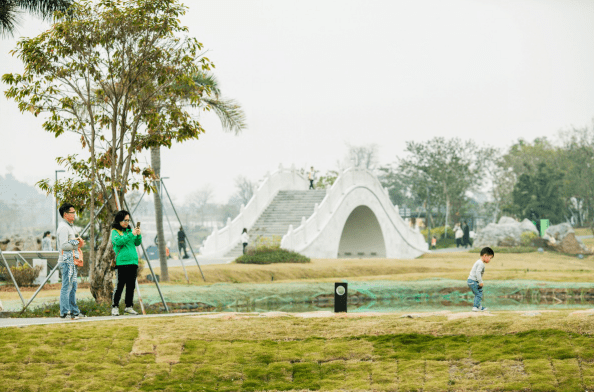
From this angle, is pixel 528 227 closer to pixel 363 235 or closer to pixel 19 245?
pixel 363 235

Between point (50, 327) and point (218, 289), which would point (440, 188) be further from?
point (50, 327)

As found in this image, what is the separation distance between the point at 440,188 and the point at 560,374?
2342 inches

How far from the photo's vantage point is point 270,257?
27.6 m

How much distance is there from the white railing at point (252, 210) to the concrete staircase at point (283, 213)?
0.30m

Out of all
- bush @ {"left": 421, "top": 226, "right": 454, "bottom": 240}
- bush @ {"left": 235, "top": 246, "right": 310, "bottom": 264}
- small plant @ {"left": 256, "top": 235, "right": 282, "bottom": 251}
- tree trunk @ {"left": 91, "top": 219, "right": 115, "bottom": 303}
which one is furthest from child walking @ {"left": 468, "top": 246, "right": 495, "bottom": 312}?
bush @ {"left": 421, "top": 226, "right": 454, "bottom": 240}

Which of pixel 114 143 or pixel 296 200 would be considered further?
pixel 296 200

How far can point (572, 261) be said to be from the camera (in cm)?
3844

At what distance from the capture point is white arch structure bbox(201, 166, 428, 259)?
32062 millimetres

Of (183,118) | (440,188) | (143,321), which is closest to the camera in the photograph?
(143,321)

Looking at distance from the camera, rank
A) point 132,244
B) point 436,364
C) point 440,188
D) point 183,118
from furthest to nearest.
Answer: point 440,188 → point 183,118 → point 132,244 → point 436,364

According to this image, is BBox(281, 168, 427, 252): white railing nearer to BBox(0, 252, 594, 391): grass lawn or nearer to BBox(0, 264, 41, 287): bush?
BBox(0, 264, 41, 287): bush

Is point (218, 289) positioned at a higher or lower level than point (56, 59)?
lower

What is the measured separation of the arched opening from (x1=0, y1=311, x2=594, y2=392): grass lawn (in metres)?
34.4

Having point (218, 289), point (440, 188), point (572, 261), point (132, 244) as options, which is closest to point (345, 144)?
point (440, 188)
